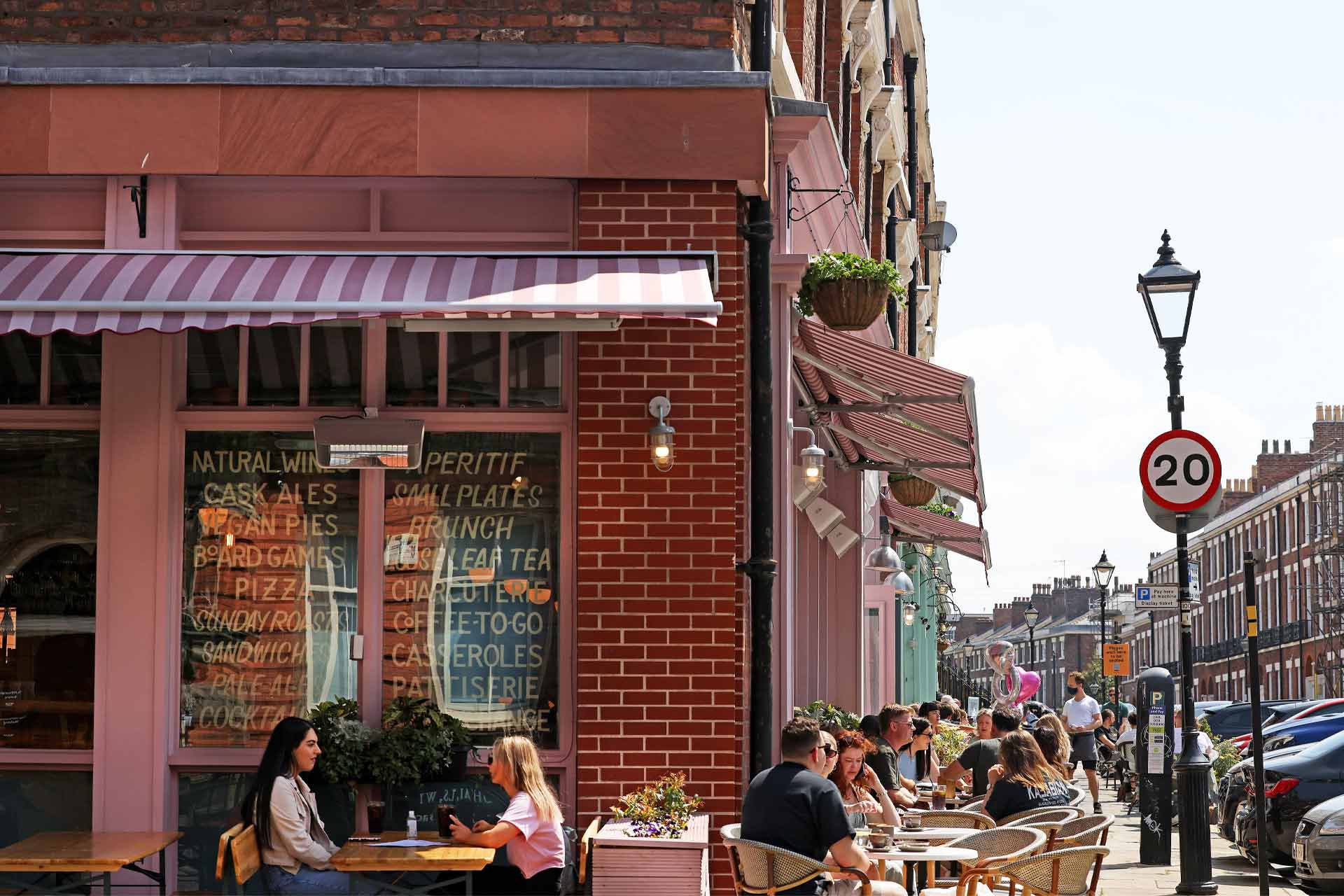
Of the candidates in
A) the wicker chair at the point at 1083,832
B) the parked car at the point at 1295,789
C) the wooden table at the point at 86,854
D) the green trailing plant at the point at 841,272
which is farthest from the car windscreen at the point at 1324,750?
the wooden table at the point at 86,854

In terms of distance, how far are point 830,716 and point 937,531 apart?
989 cm

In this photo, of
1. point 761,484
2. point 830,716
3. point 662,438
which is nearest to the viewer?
point 662,438

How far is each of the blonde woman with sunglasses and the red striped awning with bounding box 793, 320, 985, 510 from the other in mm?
4966

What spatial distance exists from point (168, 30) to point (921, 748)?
34.1 feet

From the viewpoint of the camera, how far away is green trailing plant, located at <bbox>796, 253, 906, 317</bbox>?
13047 mm

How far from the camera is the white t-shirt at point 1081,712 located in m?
26.4

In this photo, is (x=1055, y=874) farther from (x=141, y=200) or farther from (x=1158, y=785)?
(x=1158, y=785)

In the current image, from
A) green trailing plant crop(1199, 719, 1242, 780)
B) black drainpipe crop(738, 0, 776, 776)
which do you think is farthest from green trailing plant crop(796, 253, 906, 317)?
green trailing plant crop(1199, 719, 1242, 780)

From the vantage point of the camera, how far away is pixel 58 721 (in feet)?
35.2

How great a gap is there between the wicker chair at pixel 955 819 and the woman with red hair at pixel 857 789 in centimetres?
36

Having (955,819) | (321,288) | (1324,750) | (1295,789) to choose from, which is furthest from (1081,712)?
(321,288)

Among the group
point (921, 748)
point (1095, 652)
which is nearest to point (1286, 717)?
point (921, 748)

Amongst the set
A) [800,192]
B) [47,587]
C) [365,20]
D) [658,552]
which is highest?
[365,20]

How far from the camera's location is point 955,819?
1258cm
